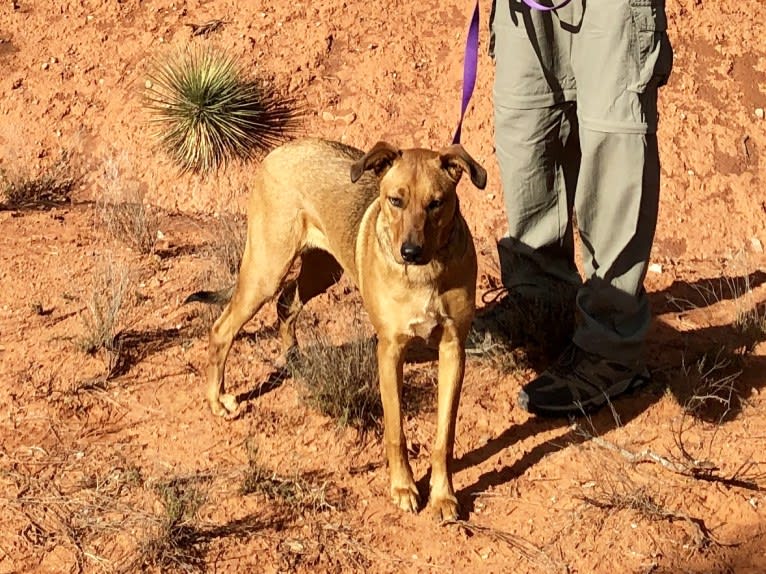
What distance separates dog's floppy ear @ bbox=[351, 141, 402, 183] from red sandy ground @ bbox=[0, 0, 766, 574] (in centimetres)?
136

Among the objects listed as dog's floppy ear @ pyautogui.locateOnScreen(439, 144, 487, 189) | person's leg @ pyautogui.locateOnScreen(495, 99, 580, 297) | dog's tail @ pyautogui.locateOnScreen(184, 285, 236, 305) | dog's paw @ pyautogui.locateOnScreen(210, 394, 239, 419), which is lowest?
dog's paw @ pyautogui.locateOnScreen(210, 394, 239, 419)

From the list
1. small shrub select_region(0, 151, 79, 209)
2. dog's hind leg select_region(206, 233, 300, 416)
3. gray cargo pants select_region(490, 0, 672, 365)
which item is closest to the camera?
gray cargo pants select_region(490, 0, 672, 365)

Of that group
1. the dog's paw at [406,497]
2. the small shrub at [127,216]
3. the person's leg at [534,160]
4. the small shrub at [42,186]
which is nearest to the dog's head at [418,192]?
the person's leg at [534,160]

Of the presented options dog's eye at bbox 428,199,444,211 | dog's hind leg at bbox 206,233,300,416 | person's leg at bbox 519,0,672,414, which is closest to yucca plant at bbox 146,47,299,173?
dog's hind leg at bbox 206,233,300,416

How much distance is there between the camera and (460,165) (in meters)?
Result: 3.70

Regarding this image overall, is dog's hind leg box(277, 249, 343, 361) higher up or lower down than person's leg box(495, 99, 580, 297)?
lower down

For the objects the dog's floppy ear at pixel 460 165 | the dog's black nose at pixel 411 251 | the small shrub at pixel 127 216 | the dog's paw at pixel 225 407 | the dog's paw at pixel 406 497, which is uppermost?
the dog's floppy ear at pixel 460 165

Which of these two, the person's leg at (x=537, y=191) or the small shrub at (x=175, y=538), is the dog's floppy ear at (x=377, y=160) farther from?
the small shrub at (x=175, y=538)

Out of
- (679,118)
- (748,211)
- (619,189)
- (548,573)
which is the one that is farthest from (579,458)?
(679,118)

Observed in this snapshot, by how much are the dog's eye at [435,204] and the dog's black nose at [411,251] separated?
20cm

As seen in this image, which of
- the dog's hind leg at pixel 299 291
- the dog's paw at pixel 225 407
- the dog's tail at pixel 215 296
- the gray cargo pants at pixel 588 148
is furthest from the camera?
the dog's hind leg at pixel 299 291

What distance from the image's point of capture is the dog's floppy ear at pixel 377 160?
365 cm

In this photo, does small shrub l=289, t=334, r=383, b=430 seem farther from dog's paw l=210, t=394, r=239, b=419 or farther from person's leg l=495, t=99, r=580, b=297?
person's leg l=495, t=99, r=580, b=297

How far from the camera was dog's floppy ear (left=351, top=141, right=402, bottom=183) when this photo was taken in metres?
3.65
